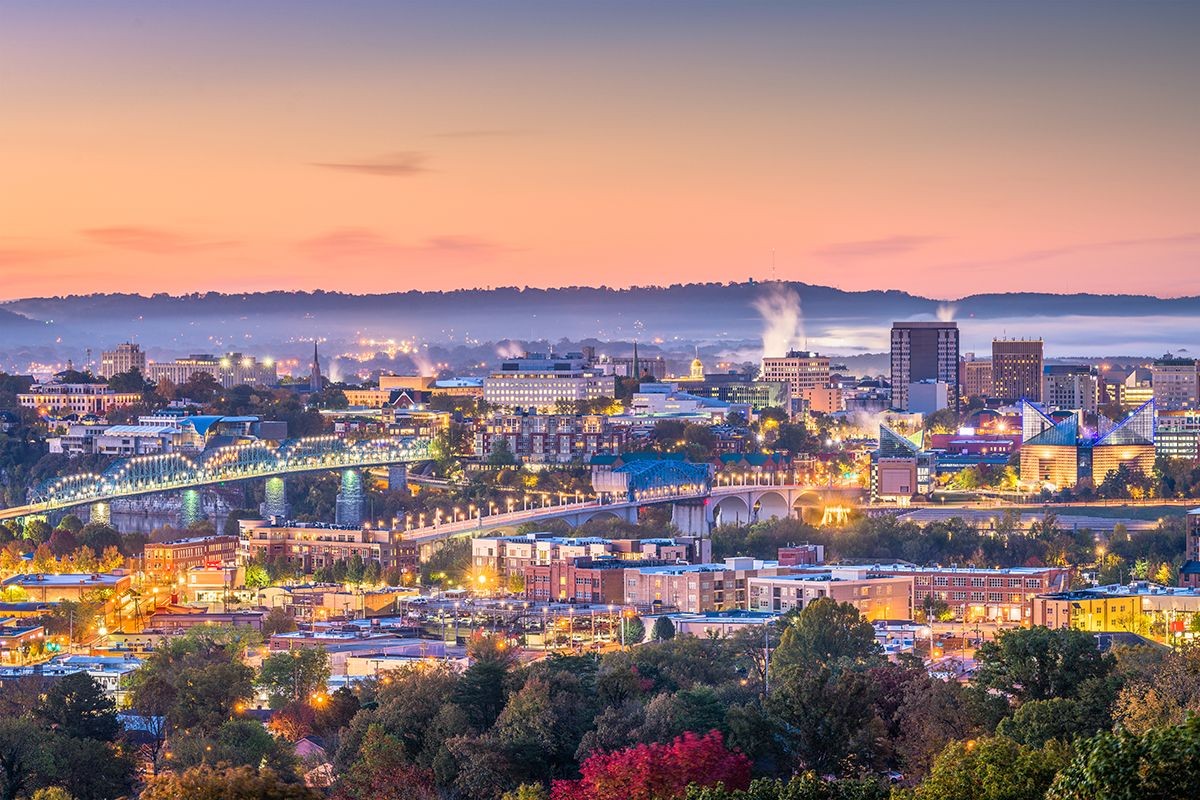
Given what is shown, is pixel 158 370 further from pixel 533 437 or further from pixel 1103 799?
pixel 1103 799

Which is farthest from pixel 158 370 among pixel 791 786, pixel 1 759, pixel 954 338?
pixel 791 786

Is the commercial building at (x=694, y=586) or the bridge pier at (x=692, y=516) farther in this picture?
the bridge pier at (x=692, y=516)

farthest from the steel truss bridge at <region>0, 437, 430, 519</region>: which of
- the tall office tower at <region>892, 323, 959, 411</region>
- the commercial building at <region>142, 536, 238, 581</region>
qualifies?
the tall office tower at <region>892, 323, 959, 411</region>

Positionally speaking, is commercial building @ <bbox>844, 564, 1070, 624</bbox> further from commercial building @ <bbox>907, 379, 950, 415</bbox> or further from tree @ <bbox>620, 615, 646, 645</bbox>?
commercial building @ <bbox>907, 379, 950, 415</bbox>

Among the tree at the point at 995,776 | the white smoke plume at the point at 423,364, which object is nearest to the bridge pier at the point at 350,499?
the tree at the point at 995,776

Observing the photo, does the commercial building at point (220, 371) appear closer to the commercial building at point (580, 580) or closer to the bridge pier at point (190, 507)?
the bridge pier at point (190, 507)
